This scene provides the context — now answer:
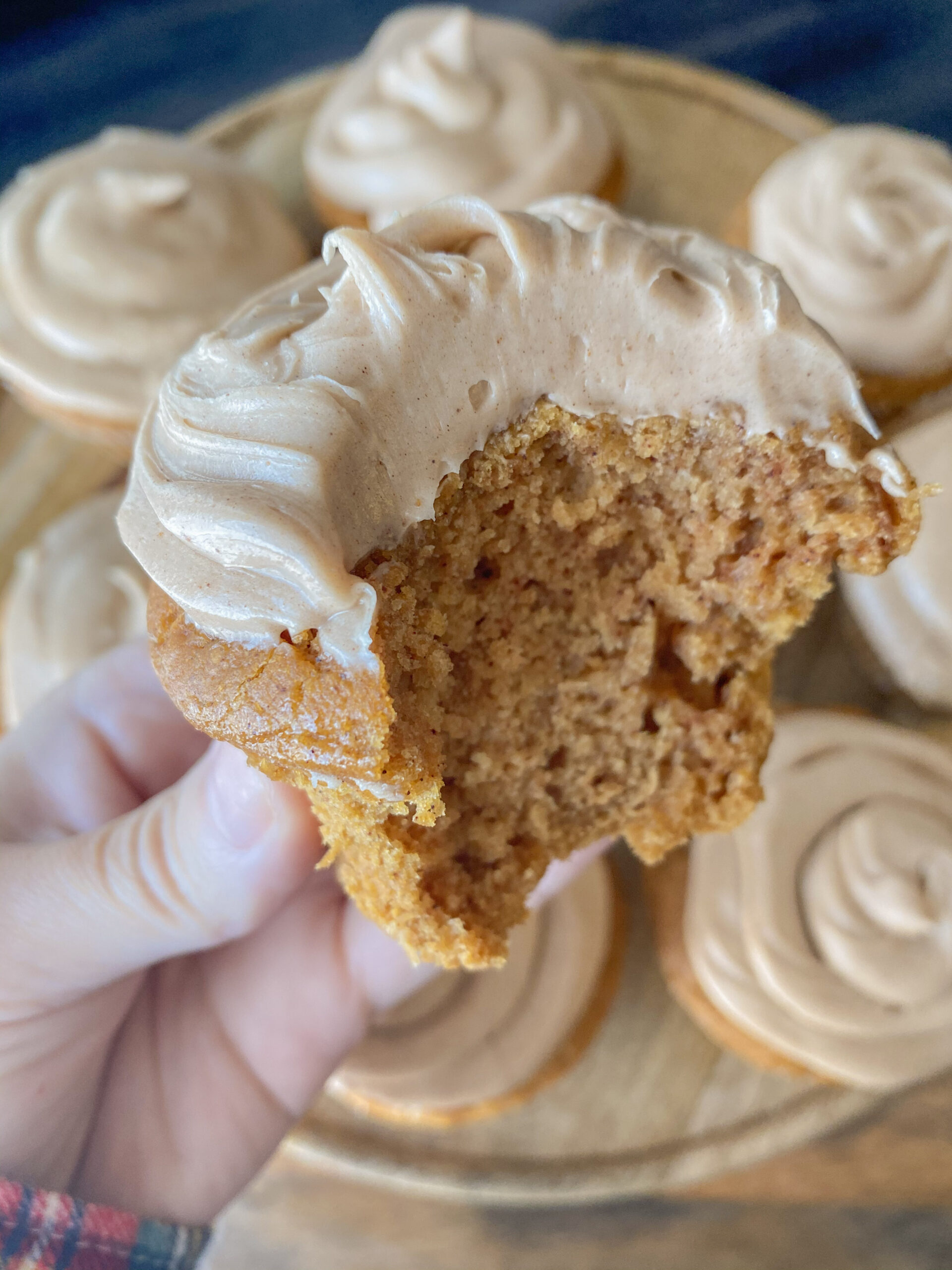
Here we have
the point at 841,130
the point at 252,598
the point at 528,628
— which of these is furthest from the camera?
the point at 841,130

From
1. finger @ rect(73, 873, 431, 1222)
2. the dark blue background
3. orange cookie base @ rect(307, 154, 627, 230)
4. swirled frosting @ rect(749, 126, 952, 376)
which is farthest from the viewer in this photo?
the dark blue background

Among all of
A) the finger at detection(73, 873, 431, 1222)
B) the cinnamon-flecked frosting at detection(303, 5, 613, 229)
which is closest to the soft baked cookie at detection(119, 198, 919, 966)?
the finger at detection(73, 873, 431, 1222)

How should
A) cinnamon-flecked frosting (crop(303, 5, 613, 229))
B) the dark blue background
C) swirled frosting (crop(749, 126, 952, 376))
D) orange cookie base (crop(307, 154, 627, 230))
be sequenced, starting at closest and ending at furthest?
swirled frosting (crop(749, 126, 952, 376))
cinnamon-flecked frosting (crop(303, 5, 613, 229))
orange cookie base (crop(307, 154, 627, 230))
the dark blue background

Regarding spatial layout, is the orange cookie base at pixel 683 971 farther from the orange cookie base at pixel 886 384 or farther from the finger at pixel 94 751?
the orange cookie base at pixel 886 384

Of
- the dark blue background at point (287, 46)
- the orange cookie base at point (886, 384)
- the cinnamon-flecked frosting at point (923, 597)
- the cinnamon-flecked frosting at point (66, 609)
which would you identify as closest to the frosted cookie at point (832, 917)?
the cinnamon-flecked frosting at point (923, 597)

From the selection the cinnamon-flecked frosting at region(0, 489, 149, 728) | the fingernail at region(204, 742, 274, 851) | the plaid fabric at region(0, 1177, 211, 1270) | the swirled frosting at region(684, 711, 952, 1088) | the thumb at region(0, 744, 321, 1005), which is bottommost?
the swirled frosting at region(684, 711, 952, 1088)

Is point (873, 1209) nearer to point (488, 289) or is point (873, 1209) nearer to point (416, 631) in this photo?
point (416, 631)

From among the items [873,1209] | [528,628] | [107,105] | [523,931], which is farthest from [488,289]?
[107,105]

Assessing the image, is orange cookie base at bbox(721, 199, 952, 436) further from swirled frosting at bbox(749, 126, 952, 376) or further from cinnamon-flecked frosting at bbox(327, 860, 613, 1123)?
cinnamon-flecked frosting at bbox(327, 860, 613, 1123)
